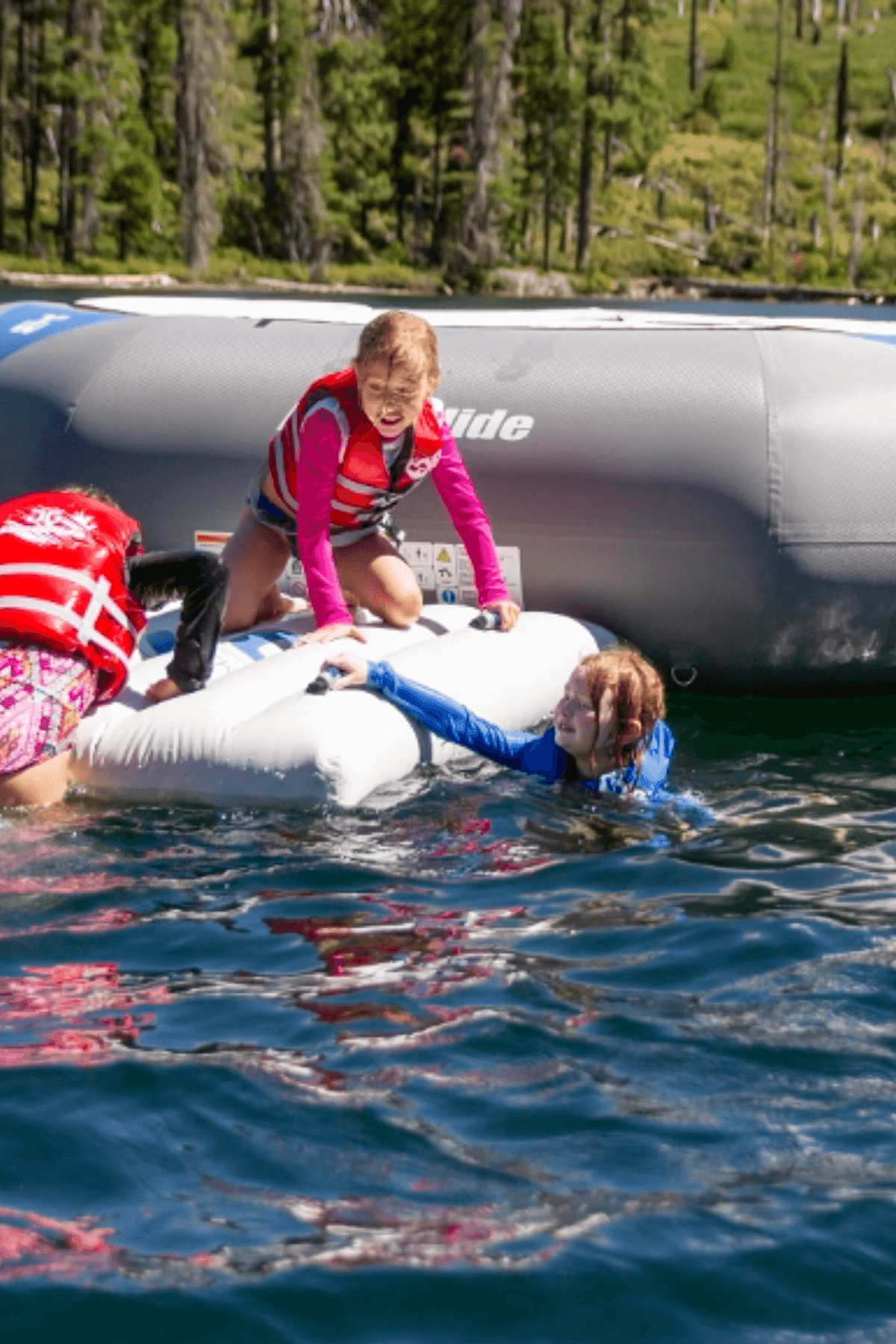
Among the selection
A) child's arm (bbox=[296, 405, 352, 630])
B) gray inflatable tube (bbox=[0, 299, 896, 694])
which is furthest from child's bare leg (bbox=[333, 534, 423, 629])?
gray inflatable tube (bbox=[0, 299, 896, 694])

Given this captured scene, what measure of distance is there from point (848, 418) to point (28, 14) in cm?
3448

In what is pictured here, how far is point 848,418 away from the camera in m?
4.76

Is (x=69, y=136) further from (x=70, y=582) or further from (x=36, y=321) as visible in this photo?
(x=70, y=582)

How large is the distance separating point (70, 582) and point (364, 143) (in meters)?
38.1

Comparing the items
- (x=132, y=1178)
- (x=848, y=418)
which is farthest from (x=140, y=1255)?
(x=848, y=418)

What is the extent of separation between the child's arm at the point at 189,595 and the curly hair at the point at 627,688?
2.88ft

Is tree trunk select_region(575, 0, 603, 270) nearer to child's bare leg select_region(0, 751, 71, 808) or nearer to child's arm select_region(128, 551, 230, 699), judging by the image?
child's arm select_region(128, 551, 230, 699)

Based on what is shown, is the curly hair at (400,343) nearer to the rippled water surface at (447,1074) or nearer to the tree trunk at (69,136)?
the rippled water surface at (447,1074)

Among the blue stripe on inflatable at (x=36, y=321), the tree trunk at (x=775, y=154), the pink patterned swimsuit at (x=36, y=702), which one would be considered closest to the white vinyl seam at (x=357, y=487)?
the pink patterned swimsuit at (x=36, y=702)

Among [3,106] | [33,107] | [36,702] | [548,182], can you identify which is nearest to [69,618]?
[36,702]

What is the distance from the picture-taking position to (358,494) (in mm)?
4578

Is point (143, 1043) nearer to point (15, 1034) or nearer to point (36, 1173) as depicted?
point (15, 1034)

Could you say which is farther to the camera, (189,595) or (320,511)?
(320,511)

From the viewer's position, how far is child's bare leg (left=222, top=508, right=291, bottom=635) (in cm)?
471
